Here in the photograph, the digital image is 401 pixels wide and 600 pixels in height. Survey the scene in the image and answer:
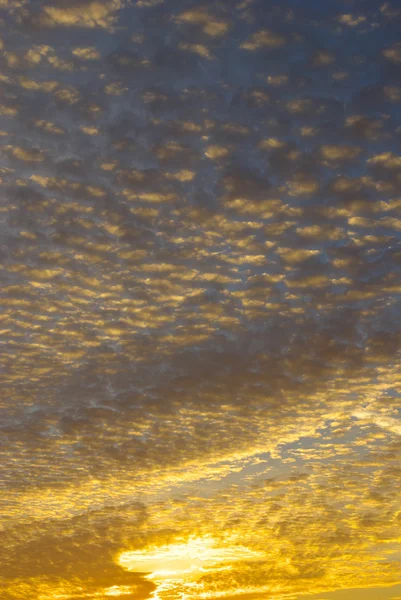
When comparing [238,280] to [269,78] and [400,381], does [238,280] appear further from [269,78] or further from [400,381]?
[400,381]

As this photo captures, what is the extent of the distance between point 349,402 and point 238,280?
58.7 ft

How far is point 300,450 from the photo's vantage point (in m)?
40.8

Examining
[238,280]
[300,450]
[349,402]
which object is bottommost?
[300,450]

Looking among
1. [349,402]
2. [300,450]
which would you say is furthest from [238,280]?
[300,450]

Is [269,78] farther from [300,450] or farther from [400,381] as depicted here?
[300,450]

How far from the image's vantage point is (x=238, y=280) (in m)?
29.7

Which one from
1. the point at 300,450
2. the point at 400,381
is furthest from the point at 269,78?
the point at 300,450

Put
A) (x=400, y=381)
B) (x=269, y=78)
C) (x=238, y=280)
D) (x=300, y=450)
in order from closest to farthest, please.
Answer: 1. (x=269, y=78)
2. (x=238, y=280)
3. (x=400, y=381)
4. (x=300, y=450)

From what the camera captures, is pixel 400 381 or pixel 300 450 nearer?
pixel 400 381

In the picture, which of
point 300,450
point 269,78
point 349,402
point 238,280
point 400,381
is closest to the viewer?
point 269,78

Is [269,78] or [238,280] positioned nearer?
[269,78]

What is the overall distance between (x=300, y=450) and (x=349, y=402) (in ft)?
29.5

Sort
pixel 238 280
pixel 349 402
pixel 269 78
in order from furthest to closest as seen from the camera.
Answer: pixel 349 402 < pixel 238 280 < pixel 269 78

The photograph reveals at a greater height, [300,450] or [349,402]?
[349,402]
